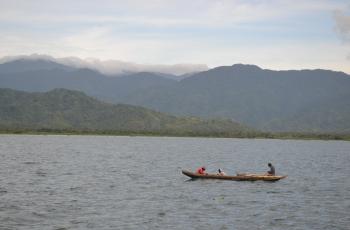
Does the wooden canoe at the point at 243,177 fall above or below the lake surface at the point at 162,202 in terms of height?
above

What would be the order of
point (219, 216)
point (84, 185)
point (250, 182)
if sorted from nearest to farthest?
point (219, 216) → point (84, 185) → point (250, 182)

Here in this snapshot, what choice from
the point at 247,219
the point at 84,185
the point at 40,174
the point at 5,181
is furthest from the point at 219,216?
the point at 40,174

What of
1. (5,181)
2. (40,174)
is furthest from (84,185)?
(40,174)

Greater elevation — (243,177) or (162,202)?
(243,177)

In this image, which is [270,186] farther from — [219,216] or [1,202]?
[1,202]

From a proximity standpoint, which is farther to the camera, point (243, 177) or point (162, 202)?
point (243, 177)

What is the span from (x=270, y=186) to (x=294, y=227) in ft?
84.4

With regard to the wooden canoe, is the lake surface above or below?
below

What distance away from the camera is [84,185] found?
6369 centimetres

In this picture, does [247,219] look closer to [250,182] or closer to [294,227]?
[294,227]

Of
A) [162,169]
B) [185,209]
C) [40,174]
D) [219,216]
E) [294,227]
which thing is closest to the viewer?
[294,227]

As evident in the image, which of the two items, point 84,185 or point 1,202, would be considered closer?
point 1,202

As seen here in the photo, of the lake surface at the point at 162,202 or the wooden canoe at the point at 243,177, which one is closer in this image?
the lake surface at the point at 162,202

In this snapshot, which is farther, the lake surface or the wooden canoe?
the wooden canoe
